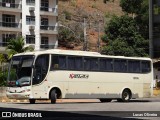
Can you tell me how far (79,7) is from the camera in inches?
4156

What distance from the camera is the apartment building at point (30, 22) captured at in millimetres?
63500

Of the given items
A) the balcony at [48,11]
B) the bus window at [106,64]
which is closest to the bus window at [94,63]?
the bus window at [106,64]

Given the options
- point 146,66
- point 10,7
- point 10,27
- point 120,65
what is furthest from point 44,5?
point 120,65

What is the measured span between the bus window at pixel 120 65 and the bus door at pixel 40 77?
5.60 meters

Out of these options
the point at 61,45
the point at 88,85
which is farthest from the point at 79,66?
the point at 61,45

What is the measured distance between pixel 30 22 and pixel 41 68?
3903 centimetres

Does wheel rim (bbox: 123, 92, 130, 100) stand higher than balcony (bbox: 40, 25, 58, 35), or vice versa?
balcony (bbox: 40, 25, 58, 35)

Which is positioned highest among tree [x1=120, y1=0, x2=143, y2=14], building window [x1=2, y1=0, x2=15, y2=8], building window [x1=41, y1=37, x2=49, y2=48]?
tree [x1=120, y1=0, x2=143, y2=14]

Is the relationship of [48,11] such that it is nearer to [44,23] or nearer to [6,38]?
[44,23]

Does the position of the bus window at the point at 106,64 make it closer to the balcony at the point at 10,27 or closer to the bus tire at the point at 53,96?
the bus tire at the point at 53,96

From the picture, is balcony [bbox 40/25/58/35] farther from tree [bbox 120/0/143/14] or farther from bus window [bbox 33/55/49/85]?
bus window [bbox 33/55/49/85]

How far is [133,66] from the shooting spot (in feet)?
107

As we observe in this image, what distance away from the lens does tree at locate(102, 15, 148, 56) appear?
6831cm

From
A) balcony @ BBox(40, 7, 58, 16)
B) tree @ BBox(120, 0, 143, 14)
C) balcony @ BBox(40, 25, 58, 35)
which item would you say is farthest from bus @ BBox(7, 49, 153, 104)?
tree @ BBox(120, 0, 143, 14)
